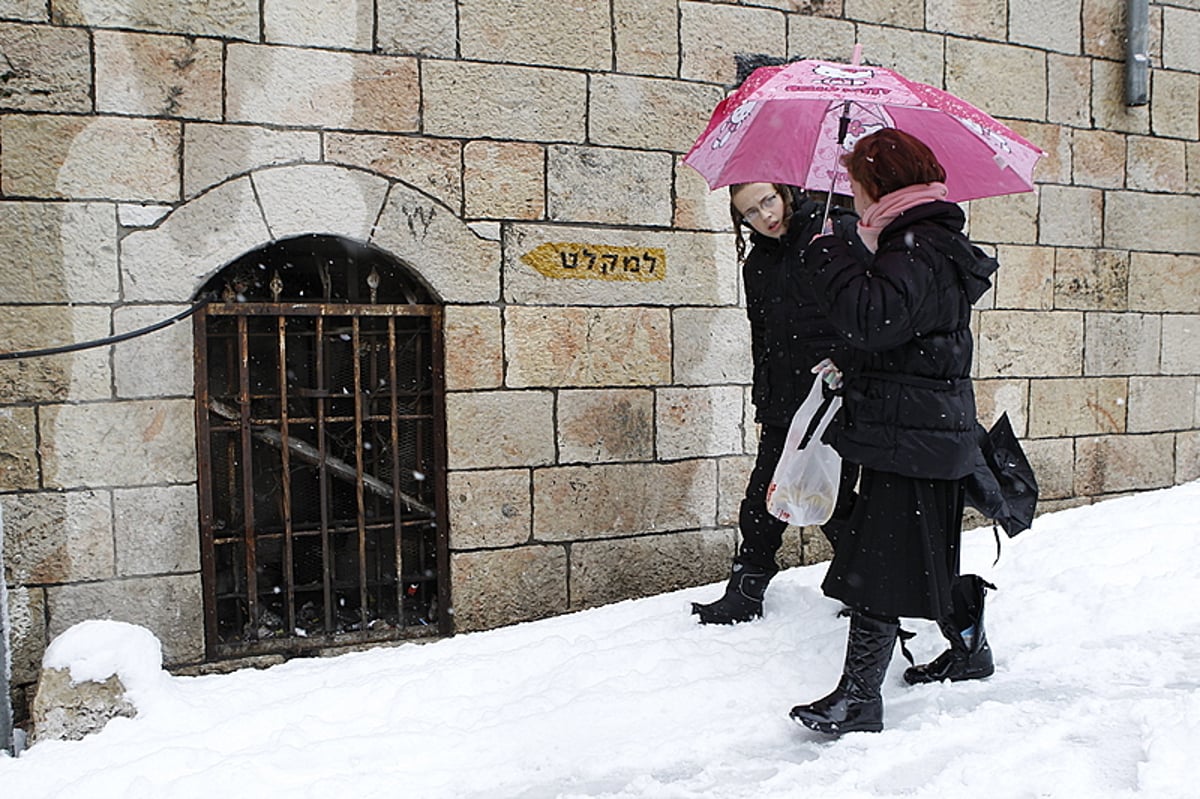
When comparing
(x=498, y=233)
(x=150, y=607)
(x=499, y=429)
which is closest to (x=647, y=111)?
(x=498, y=233)

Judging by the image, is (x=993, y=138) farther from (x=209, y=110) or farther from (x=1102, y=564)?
(x=209, y=110)

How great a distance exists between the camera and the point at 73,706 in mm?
2850

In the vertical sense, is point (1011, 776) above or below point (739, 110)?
below

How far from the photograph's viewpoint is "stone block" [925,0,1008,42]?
4730 millimetres

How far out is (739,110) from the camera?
299 cm

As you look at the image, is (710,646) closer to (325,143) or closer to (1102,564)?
(1102,564)

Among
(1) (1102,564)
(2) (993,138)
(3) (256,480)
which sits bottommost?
(1) (1102,564)

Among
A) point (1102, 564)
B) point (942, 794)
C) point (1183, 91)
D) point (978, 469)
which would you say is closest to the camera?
point (942, 794)

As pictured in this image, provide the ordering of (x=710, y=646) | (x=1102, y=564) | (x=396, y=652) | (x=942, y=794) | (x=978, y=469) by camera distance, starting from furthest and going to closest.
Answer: (x=1102, y=564)
(x=396, y=652)
(x=710, y=646)
(x=978, y=469)
(x=942, y=794)

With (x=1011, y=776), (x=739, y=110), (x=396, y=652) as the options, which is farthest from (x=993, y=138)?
(x=396, y=652)

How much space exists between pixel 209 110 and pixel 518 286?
140 cm

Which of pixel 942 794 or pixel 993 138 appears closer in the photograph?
pixel 942 794

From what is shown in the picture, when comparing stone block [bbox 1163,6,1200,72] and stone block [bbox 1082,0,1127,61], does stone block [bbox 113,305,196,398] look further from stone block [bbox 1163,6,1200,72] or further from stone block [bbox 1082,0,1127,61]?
stone block [bbox 1163,6,1200,72]

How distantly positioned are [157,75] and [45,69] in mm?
377
